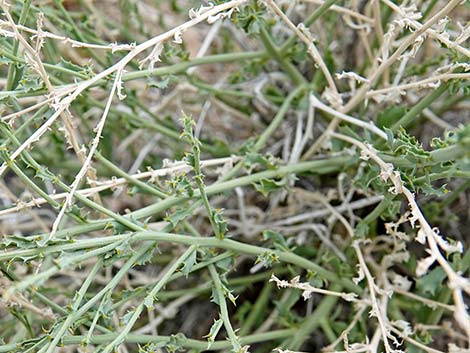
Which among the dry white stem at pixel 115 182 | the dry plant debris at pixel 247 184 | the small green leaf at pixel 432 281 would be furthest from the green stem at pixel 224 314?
the small green leaf at pixel 432 281

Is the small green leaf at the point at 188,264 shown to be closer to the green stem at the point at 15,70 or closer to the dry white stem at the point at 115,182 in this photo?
the dry white stem at the point at 115,182

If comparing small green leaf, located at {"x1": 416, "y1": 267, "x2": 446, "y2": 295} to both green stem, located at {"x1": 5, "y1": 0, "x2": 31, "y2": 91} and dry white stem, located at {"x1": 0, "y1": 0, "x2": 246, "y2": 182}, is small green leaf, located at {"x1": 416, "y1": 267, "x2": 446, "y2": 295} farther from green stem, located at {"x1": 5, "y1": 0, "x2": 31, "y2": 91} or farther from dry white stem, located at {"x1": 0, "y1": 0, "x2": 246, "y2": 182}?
green stem, located at {"x1": 5, "y1": 0, "x2": 31, "y2": 91}

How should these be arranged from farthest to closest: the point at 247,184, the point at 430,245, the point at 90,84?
the point at 247,184
the point at 90,84
the point at 430,245

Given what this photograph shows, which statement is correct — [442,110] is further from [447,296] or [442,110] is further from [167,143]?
[167,143]

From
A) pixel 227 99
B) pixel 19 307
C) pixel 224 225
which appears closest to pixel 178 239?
pixel 224 225

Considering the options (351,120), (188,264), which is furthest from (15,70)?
(351,120)

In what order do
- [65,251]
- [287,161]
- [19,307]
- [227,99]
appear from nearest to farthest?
[65,251] → [19,307] → [287,161] → [227,99]

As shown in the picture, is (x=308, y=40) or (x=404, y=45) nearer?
(x=404, y=45)

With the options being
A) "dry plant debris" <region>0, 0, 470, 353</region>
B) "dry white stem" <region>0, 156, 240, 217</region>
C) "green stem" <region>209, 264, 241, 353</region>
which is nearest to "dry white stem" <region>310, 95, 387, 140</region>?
"dry plant debris" <region>0, 0, 470, 353</region>

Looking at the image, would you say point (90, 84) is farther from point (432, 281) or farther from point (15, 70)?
point (432, 281)

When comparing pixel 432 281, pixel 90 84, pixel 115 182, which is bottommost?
pixel 432 281

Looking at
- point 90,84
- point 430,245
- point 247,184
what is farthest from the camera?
point 247,184
